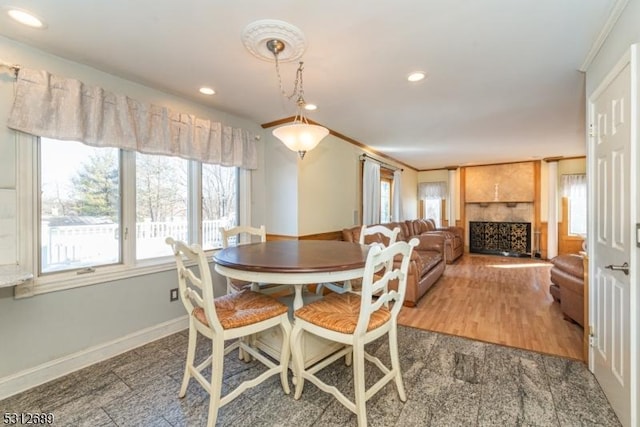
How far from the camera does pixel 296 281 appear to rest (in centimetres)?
156

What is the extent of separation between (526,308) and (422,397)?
2394 millimetres

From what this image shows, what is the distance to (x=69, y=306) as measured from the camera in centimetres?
211

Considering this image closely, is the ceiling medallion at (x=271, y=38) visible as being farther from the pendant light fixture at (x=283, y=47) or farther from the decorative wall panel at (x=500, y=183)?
the decorative wall panel at (x=500, y=183)

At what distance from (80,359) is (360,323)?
2212 mm

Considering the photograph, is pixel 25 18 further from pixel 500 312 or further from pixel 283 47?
pixel 500 312

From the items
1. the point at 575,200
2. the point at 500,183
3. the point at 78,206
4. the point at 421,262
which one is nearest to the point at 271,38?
the point at 78,206

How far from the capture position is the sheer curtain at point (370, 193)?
15.8ft

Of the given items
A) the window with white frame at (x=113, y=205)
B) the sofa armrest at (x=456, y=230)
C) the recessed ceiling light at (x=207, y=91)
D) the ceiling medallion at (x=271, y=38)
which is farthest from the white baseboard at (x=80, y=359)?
the sofa armrest at (x=456, y=230)

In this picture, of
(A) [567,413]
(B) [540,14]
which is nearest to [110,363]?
(A) [567,413]

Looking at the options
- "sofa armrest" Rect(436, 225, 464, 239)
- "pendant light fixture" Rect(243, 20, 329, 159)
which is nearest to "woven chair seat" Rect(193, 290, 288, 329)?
"pendant light fixture" Rect(243, 20, 329, 159)

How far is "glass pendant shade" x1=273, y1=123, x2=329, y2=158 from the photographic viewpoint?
2160 millimetres

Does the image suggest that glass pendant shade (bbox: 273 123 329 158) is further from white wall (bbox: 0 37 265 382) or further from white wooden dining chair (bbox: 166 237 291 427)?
white wall (bbox: 0 37 265 382)

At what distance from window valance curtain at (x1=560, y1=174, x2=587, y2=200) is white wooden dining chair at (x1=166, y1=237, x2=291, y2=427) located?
7.46 metres

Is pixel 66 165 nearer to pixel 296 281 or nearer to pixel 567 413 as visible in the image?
pixel 296 281
